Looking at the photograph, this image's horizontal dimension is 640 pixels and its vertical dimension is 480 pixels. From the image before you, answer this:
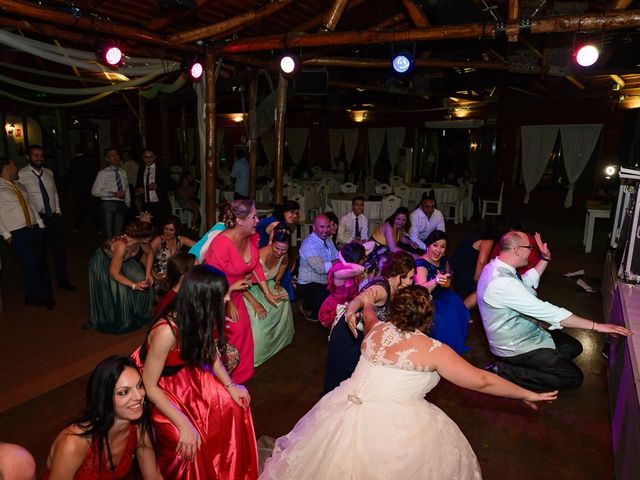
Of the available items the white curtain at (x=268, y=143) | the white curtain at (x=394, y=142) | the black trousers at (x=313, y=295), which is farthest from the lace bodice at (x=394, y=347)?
the white curtain at (x=268, y=143)

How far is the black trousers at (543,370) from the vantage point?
10.4 ft

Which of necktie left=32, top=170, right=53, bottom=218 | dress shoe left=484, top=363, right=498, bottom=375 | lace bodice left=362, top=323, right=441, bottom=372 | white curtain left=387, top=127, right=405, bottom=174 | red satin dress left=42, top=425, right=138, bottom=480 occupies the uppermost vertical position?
white curtain left=387, top=127, right=405, bottom=174

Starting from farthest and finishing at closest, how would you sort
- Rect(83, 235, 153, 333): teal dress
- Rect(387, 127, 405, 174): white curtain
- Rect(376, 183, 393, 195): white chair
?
Rect(387, 127, 405, 174): white curtain < Rect(376, 183, 393, 195): white chair < Rect(83, 235, 153, 333): teal dress

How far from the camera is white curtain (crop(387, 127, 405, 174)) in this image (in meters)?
14.7

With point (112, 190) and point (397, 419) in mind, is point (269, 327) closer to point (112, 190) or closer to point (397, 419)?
point (397, 419)

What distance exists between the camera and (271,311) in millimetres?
3699

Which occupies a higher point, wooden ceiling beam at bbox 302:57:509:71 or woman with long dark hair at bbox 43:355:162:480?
wooden ceiling beam at bbox 302:57:509:71

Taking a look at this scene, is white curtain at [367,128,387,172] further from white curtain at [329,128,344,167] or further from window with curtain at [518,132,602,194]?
window with curtain at [518,132,602,194]

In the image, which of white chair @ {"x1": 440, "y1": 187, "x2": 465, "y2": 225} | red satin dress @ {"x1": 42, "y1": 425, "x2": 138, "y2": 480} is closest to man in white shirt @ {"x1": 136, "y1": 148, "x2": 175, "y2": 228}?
red satin dress @ {"x1": 42, "y1": 425, "x2": 138, "y2": 480}

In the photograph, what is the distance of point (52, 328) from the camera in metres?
4.19

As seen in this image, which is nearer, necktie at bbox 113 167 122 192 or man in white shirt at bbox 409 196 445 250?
necktie at bbox 113 167 122 192

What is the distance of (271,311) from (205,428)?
1.73 metres

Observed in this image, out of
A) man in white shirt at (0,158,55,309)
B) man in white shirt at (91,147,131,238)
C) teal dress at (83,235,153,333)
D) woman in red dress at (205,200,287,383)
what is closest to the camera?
woman in red dress at (205,200,287,383)

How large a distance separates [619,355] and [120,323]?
4.02m
